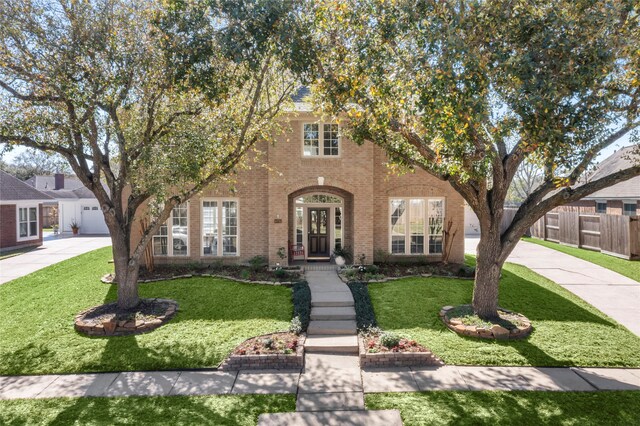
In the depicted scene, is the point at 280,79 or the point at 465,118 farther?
the point at 280,79

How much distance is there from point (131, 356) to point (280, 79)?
8.18 meters

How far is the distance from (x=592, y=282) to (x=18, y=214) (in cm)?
2888

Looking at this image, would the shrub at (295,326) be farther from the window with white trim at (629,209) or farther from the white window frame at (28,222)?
the window with white trim at (629,209)

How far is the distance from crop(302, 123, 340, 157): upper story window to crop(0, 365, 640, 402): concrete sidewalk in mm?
9089

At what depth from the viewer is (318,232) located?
1619 cm

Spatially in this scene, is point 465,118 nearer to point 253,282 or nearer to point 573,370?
point 573,370

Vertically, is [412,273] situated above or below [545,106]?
below

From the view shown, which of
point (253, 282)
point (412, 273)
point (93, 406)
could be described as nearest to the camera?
point (93, 406)

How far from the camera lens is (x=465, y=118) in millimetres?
6734

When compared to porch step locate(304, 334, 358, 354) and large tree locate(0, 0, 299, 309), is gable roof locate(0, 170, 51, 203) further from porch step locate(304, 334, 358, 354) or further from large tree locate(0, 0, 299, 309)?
porch step locate(304, 334, 358, 354)

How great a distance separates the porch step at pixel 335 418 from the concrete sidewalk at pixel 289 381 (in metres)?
0.64

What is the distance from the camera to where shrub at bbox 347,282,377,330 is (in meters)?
9.18

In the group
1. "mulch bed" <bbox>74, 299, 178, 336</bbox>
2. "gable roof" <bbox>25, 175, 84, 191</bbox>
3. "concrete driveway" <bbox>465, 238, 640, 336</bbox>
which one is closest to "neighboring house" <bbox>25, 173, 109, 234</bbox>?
"gable roof" <bbox>25, 175, 84, 191</bbox>

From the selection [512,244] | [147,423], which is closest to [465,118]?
[512,244]
